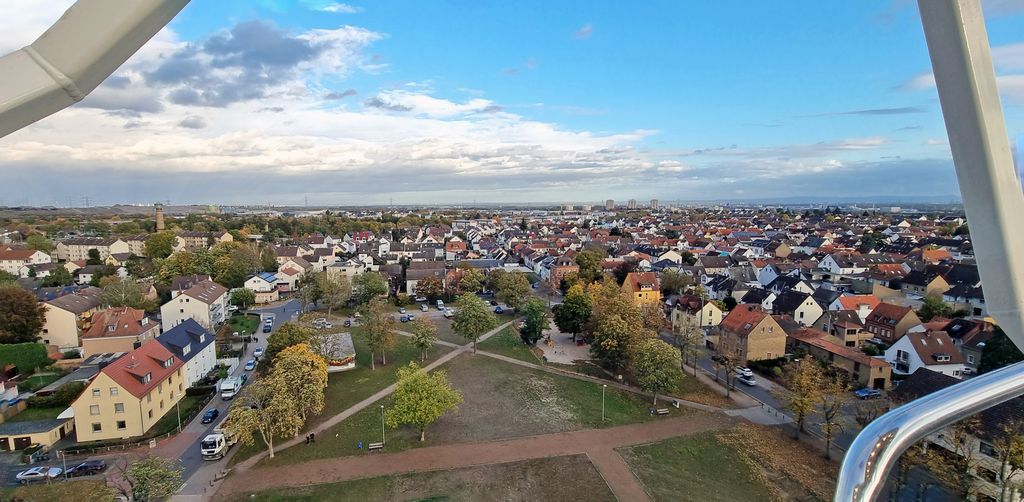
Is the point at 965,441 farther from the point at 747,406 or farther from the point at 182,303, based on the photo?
the point at 182,303

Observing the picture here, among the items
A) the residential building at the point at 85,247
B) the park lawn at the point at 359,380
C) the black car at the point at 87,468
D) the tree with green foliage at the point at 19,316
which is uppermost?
the residential building at the point at 85,247

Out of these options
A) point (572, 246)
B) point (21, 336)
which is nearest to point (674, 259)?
point (572, 246)

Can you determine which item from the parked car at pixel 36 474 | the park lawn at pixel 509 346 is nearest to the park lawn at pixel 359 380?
the park lawn at pixel 509 346

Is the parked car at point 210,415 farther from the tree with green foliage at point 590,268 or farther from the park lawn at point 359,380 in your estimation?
the tree with green foliage at point 590,268

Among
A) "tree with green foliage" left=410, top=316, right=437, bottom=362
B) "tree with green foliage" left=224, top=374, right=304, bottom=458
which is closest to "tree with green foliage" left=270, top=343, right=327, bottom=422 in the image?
"tree with green foliage" left=224, top=374, right=304, bottom=458

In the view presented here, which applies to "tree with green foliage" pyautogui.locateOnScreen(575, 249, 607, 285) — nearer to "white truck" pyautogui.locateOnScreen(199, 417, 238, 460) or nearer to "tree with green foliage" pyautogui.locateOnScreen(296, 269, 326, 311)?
"tree with green foliage" pyautogui.locateOnScreen(296, 269, 326, 311)

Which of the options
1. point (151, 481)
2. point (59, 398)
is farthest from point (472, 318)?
point (59, 398)

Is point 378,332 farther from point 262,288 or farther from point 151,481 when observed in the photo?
point 262,288
